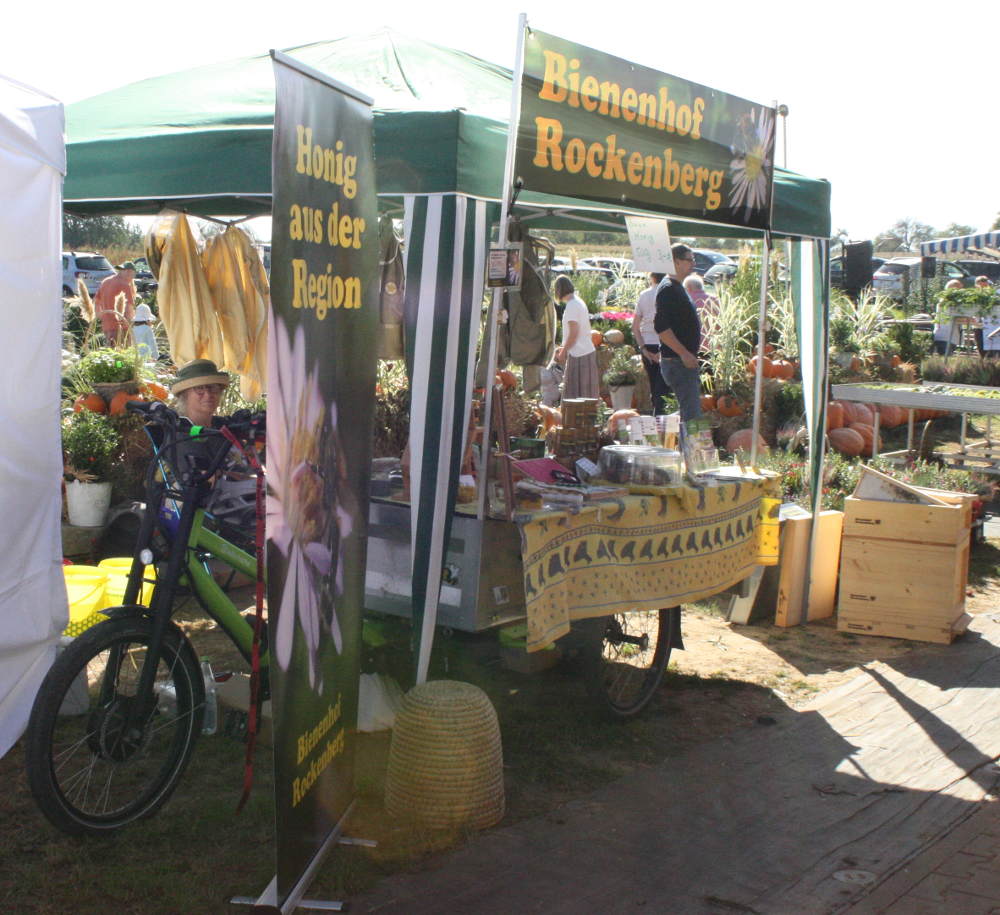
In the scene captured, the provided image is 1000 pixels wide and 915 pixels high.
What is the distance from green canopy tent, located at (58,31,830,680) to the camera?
14.4ft

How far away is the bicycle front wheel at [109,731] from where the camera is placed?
11.6 feet

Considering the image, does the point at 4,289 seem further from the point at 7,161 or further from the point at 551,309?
the point at 551,309

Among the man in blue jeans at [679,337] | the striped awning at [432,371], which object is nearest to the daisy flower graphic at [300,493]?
the striped awning at [432,371]

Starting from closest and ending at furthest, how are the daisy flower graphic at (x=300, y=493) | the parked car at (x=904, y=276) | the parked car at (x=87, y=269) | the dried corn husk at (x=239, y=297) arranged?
the daisy flower graphic at (x=300, y=493)
the dried corn husk at (x=239, y=297)
the parked car at (x=904, y=276)
the parked car at (x=87, y=269)

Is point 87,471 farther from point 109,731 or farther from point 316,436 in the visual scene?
point 316,436

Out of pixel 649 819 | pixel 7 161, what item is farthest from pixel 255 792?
pixel 7 161

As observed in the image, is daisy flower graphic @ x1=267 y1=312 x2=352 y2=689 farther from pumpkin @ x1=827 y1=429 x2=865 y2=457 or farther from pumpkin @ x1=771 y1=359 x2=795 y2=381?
pumpkin @ x1=771 y1=359 x2=795 y2=381

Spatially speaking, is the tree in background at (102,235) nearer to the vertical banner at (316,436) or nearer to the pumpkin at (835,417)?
the pumpkin at (835,417)

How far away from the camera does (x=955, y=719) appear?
18.1ft

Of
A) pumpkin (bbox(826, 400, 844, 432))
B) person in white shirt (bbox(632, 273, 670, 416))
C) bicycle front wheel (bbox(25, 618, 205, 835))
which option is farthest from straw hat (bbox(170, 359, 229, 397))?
pumpkin (bbox(826, 400, 844, 432))

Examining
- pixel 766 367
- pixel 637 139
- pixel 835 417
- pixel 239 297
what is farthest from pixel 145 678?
pixel 766 367

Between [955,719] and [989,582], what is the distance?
3114mm

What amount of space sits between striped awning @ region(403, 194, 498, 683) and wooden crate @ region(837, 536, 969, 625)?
11.2 ft

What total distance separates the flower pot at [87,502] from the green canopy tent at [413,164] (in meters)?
1.81
